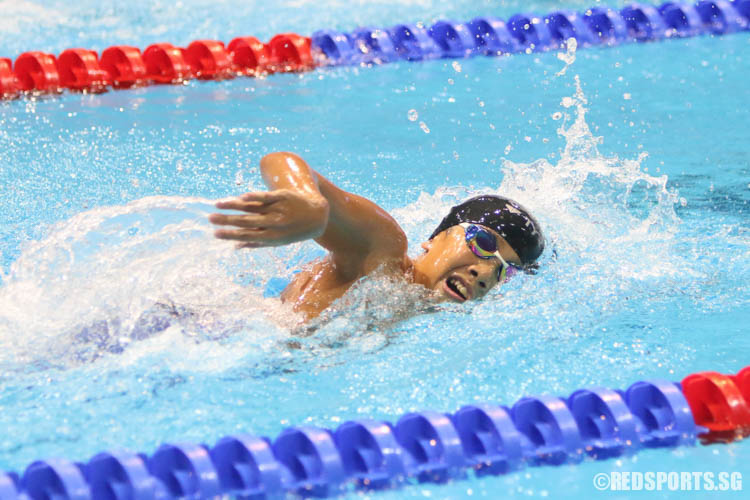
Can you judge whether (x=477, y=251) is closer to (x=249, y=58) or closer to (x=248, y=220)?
(x=248, y=220)

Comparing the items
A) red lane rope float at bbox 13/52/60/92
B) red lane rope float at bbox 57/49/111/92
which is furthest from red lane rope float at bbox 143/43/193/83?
red lane rope float at bbox 13/52/60/92

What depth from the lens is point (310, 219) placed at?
1.94 metres

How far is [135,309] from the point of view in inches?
95.4

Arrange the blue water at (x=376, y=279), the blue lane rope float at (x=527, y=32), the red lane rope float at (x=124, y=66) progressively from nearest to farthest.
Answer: the blue water at (x=376, y=279) < the red lane rope float at (x=124, y=66) < the blue lane rope float at (x=527, y=32)

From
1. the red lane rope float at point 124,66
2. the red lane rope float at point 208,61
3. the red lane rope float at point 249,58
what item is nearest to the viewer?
the red lane rope float at point 124,66

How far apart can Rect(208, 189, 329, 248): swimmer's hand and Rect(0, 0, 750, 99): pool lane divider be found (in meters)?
3.50

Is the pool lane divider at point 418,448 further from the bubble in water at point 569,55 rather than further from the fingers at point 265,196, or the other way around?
the bubble in water at point 569,55

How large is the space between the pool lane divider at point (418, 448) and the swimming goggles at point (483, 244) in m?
0.48

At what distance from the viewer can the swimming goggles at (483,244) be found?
2.50 metres

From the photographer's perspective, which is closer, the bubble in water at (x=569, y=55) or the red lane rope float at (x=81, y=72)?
the red lane rope float at (x=81, y=72)

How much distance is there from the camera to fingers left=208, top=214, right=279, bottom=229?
184 cm

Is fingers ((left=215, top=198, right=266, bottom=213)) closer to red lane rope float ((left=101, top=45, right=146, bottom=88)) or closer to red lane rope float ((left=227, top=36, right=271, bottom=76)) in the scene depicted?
red lane rope float ((left=101, top=45, right=146, bottom=88))

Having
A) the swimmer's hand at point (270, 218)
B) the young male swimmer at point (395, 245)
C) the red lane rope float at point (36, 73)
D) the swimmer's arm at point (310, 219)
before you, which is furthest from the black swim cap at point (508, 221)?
the red lane rope float at point (36, 73)

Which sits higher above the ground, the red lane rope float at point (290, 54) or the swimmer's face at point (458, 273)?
the red lane rope float at point (290, 54)
